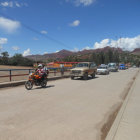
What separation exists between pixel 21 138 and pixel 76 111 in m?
2.42

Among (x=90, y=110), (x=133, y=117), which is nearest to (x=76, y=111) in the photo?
(x=90, y=110)

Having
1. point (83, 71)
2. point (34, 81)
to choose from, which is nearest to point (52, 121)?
point (34, 81)

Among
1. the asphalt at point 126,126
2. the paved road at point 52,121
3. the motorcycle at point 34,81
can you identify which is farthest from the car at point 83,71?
the asphalt at point 126,126

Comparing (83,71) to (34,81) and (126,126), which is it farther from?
(126,126)

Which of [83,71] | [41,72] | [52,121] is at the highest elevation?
[41,72]

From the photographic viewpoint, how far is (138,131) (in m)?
3.73

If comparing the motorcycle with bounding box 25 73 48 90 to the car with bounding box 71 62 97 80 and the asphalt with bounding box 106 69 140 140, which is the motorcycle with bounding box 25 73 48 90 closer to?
the car with bounding box 71 62 97 80

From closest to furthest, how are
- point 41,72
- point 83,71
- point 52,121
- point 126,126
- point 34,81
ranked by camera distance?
point 126,126 → point 52,121 → point 34,81 → point 41,72 → point 83,71

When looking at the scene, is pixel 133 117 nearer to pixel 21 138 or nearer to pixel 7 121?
pixel 21 138

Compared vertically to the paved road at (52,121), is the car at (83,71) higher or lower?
higher

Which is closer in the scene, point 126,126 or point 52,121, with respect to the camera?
point 126,126

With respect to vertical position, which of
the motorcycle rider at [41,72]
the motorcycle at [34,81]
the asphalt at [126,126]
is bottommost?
the asphalt at [126,126]

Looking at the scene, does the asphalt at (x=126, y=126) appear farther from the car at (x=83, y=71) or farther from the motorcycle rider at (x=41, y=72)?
the car at (x=83, y=71)

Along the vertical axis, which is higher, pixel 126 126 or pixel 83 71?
pixel 83 71
